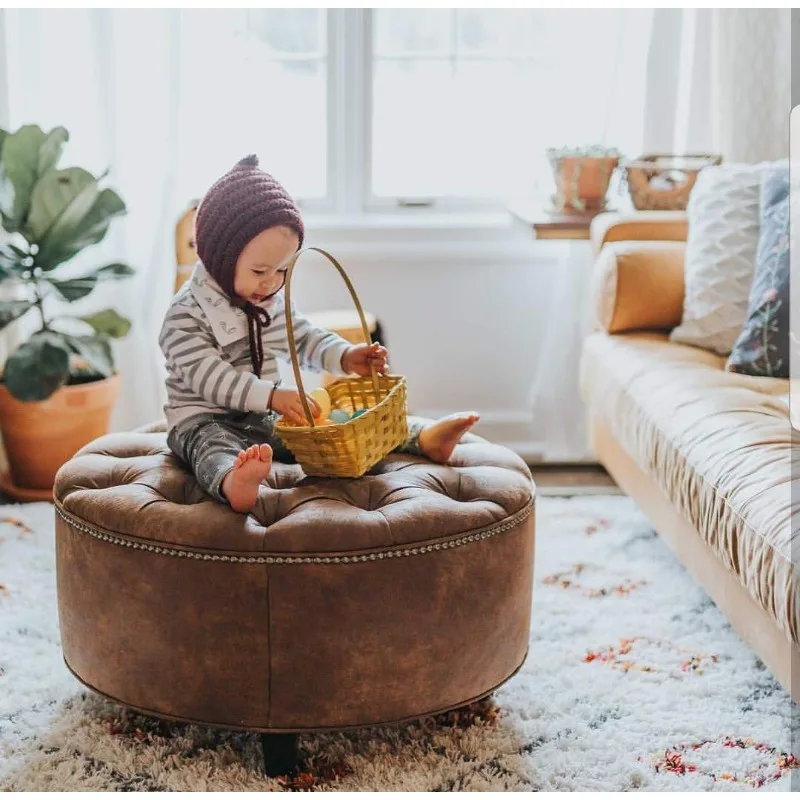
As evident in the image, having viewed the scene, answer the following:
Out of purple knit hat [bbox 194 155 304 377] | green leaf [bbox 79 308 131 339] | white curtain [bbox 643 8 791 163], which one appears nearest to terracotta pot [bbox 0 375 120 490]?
green leaf [bbox 79 308 131 339]

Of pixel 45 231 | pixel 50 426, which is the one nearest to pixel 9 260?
pixel 45 231

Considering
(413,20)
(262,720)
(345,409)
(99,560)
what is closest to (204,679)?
(262,720)

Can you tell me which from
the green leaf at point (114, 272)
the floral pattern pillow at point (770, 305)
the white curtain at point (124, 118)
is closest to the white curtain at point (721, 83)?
the floral pattern pillow at point (770, 305)

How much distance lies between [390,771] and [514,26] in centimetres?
238

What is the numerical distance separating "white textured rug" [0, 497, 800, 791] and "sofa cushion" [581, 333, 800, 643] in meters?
0.26

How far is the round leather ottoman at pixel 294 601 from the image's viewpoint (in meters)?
1.60

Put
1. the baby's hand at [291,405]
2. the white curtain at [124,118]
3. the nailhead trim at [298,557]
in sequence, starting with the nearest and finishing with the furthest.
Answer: the nailhead trim at [298,557], the baby's hand at [291,405], the white curtain at [124,118]

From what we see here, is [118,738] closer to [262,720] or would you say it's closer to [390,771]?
[262,720]

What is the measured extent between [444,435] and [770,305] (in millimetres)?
865

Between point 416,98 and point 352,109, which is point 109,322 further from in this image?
point 416,98

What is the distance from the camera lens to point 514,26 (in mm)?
3332

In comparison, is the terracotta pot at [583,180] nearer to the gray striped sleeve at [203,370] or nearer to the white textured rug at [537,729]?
the white textured rug at [537,729]

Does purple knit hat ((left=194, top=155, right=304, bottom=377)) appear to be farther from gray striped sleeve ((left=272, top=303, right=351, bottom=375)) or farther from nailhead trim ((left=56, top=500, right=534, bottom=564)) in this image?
nailhead trim ((left=56, top=500, right=534, bottom=564))

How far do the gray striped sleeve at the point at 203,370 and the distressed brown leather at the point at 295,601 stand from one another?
0.21m
